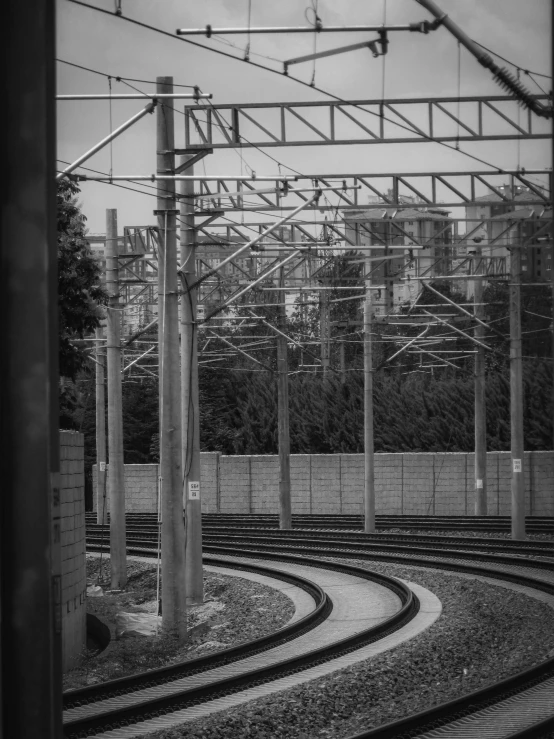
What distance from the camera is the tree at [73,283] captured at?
17078 mm

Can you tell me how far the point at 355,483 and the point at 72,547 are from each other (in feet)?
82.1

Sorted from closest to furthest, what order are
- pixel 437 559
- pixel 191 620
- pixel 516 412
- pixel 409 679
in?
pixel 409 679
pixel 191 620
pixel 437 559
pixel 516 412

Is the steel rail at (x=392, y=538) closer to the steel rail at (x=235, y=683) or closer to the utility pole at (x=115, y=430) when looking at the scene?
the steel rail at (x=235, y=683)

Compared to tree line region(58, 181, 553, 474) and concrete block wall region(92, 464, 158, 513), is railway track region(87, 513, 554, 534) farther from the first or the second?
tree line region(58, 181, 553, 474)

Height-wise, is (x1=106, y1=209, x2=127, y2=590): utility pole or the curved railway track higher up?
(x1=106, y1=209, x2=127, y2=590): utility pole

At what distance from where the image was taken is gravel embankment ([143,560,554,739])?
9.77 m

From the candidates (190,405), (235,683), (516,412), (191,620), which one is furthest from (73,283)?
(516,412)

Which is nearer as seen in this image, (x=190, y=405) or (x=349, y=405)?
(x=190, y=405)

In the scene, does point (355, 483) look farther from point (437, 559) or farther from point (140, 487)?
point (437, 559)

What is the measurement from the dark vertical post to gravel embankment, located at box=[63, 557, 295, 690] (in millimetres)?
7747

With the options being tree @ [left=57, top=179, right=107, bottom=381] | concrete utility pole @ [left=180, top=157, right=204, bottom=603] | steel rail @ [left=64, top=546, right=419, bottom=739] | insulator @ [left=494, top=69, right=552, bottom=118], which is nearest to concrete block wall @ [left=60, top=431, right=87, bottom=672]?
tree @ [left=57, top=179, right=107, bottom=381]

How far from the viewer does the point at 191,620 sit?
18375 millimetres

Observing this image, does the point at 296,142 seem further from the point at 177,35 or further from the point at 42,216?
the point at 42,216

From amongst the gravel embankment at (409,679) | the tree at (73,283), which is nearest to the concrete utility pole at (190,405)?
the tree at (73,283)
